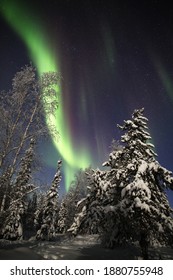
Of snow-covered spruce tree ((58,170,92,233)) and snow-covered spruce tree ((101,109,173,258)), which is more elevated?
snow-covered spruce tree ((58,170,92,233))

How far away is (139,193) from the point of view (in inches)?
430

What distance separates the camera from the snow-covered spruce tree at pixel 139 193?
432 inches

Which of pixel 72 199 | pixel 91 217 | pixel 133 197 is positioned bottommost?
pixel 91 217

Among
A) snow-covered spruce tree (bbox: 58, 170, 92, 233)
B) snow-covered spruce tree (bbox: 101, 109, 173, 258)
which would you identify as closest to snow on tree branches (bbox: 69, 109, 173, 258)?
snow-covered spruce tree (bbox: 101, 109, 173, 258)

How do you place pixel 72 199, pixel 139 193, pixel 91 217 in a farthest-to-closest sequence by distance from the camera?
pixel 72 199
pixel 91 217
pixel 139 193

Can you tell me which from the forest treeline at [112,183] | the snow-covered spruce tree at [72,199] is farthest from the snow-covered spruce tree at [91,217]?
the snow-covered spruce tree at [72,199]

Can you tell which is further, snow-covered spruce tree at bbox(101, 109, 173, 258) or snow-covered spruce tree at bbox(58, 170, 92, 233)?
snow-covered spruce tree at bbox(58, 170, 92, 233)

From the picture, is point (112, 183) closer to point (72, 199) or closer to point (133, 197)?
point (133, 197)

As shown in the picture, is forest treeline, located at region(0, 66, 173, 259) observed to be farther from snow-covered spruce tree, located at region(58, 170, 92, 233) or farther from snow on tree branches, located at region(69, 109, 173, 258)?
snow-covered spruce tree, located at region(58, 170, 92, 233)

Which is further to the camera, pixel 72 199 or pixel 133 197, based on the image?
pixel 72 199

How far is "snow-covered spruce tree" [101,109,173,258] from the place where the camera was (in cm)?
1098

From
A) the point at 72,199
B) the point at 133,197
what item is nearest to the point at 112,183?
the point at 133,197
